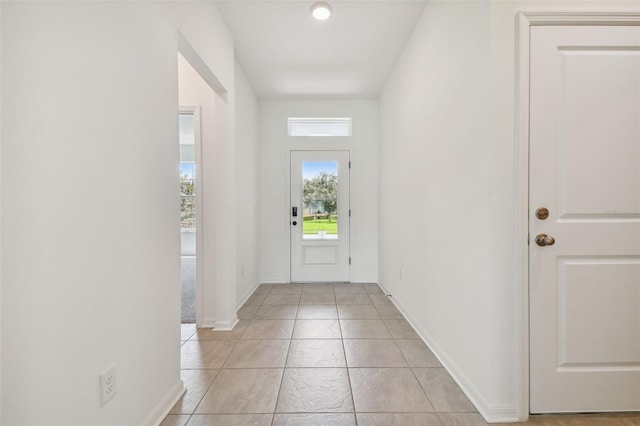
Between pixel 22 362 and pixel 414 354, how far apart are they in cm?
217

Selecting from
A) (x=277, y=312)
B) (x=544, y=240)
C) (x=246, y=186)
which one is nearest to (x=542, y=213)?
(x=544, y=240)

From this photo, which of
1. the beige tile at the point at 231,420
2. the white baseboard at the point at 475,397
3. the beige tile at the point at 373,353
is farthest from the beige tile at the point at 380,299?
the beige tile at the point at 231,420

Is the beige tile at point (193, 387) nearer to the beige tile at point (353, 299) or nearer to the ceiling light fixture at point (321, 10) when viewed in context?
the beige tile at point (353, 299)

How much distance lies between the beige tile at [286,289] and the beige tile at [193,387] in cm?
194

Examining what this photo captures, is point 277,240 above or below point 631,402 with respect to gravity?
above

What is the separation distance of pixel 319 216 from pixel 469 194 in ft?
9.44

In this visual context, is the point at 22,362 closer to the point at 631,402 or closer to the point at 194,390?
the point at 194,390

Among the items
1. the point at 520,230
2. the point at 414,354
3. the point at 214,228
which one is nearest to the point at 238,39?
the point at 214,228

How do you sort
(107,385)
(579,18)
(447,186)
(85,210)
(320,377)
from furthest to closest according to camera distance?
1. (447,186)
2. (320,377)
3. (579,18)
4. (107,385)
5. (85,210)

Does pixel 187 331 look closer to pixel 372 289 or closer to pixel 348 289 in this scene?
pixel 348 289

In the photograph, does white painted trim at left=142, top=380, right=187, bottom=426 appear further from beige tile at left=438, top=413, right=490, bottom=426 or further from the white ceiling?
the white ceiling

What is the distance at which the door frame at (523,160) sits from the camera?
59.7 inches

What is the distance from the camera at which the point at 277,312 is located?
318 centimetres

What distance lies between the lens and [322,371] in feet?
6.61
